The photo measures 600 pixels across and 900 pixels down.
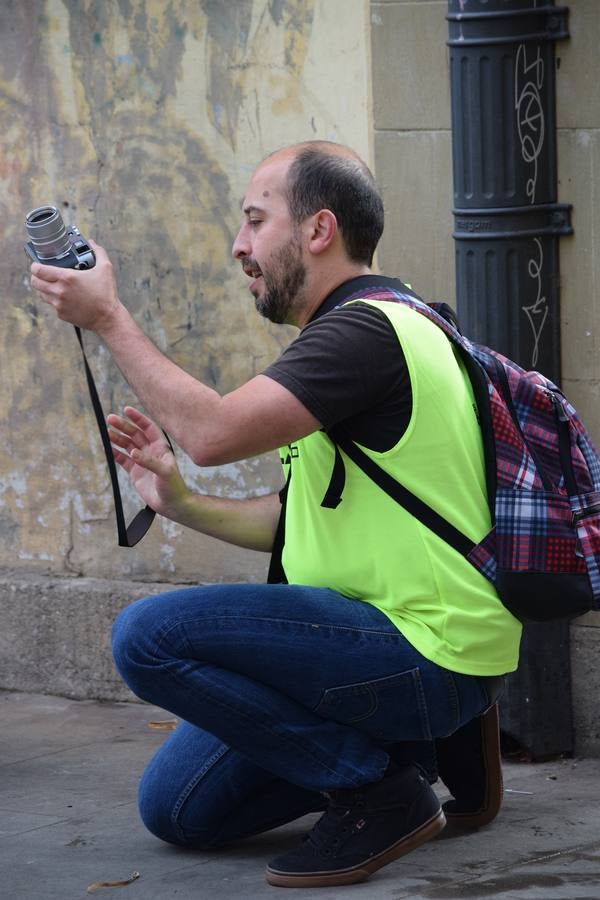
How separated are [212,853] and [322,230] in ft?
4.65

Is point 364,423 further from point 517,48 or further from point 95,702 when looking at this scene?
point 95,702

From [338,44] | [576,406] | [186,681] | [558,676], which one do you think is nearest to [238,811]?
[186,681]

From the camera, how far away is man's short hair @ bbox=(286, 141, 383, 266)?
354 cm

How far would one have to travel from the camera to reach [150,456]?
143 inches

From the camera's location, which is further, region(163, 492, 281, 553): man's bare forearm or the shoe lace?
region(163, 492, 281, 553): man's bare forearm

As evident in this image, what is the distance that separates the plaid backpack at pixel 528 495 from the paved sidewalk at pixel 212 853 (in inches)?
22.5

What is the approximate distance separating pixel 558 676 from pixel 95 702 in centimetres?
167

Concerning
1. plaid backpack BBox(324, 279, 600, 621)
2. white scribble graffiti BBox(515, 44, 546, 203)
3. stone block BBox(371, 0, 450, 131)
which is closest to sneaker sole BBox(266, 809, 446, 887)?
plaid backpack BBox(324, 279, 600, 621)

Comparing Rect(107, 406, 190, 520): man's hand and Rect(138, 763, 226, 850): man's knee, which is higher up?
Rect(107, 406, 190, 520): man's hand

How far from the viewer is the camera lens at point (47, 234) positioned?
3.42 m

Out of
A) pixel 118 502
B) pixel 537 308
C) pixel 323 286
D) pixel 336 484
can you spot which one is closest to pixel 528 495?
pixel 336 484

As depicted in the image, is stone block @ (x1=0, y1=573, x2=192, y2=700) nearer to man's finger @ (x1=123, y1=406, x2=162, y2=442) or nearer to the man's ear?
man's finger @ (x1=123, y1=406, x2=162, y2=442)

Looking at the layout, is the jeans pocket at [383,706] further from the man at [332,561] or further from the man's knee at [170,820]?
the man's knee at [170,820]

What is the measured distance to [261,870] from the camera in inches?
142
